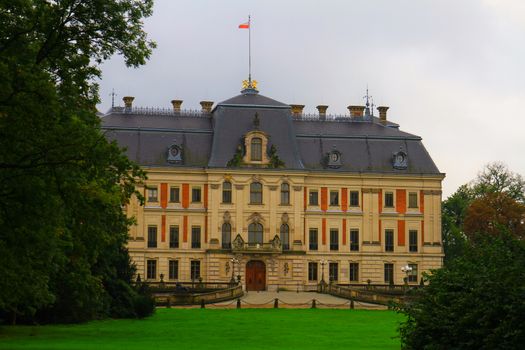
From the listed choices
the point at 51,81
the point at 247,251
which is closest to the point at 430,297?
the point at 51,81

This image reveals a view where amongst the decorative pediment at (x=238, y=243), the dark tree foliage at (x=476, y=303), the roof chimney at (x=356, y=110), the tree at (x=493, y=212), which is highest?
the roof chimney at (x=356, y=110)

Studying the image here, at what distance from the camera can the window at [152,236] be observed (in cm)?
7344

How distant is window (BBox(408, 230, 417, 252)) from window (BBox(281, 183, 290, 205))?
8668mm

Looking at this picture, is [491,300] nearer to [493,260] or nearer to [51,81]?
[493,260]

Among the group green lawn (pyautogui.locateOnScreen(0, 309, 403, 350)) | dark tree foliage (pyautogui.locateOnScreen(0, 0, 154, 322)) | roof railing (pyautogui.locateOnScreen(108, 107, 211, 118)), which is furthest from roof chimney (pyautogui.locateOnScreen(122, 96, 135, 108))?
dark tree foliage (pyautogui.locateOnScreen(0, 0, 154, 322))

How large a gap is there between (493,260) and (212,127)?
51.4 meters

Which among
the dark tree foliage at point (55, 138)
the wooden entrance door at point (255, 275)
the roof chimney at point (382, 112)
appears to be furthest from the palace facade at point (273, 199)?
the dark tree foliage at point (55, 138)

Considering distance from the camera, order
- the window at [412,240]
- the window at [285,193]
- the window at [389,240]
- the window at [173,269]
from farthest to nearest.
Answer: the window at [412,240], the window at [389,240], the window at [285,193], the window at [173,269]

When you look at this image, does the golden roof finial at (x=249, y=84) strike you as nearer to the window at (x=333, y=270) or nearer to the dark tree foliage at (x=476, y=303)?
the window at (x=333, y=270)

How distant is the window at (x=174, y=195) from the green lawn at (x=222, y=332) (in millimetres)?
25306

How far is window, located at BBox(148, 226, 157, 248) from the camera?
73.4 meters

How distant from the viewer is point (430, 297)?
2689 cm

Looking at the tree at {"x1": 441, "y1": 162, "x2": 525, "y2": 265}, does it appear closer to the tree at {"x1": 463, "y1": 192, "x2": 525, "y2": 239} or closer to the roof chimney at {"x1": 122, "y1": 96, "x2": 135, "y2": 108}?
the tree at {"x1": 463, "y1": 192, "x2": 525, "y2": 239}

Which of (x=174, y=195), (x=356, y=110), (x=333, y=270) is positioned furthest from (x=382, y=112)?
(x=174, y=195)
